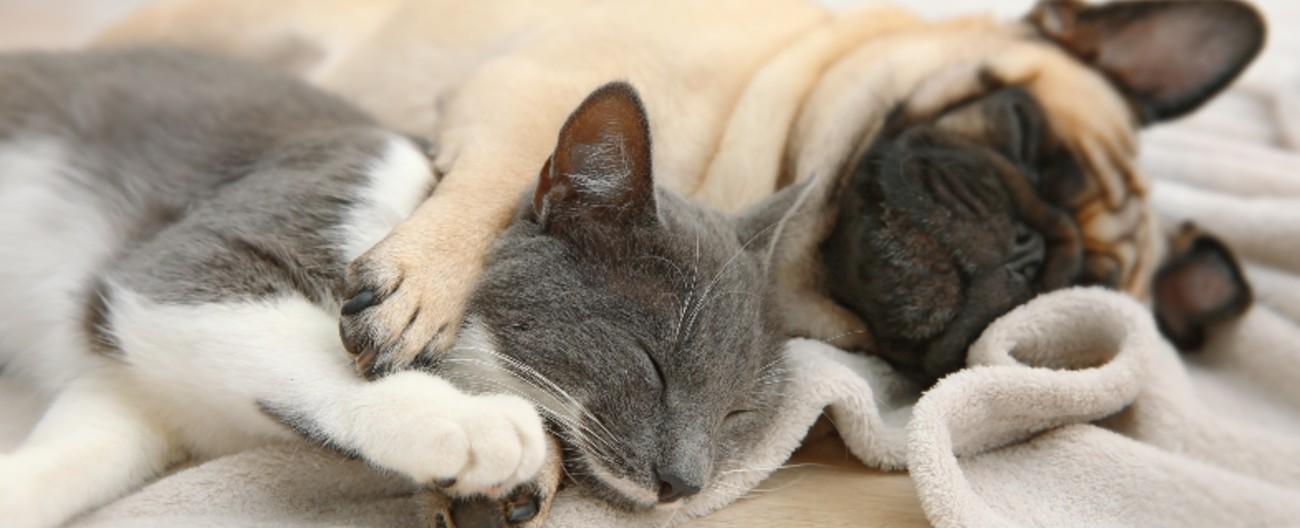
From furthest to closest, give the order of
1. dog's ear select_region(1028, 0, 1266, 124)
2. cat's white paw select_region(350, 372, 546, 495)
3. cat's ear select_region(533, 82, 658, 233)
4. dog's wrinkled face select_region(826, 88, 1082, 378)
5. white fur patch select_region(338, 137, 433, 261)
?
dog's ear select_region(1028, 0, 1266, 124), dog's wrinkled face select_region(826, 88, 1082, 378), white fur patch select_region(338, 137, 433, 261), cat's ear select_region(533, 82, 658, 233), cat's white paw select_region(350, 372, 546, 495)

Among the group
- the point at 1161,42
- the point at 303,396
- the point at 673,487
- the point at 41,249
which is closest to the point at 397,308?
the point at 303,396

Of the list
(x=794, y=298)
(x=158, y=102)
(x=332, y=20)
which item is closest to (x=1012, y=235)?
(x=794, y=298)

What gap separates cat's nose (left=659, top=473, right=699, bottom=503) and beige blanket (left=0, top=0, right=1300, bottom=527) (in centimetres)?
6

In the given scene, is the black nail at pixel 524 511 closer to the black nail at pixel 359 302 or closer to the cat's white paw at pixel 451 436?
the cat's white paw at pixel 451 436

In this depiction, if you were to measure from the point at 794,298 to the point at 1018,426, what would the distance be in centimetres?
42

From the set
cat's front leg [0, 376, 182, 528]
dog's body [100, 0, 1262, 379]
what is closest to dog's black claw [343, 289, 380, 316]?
dog's body [100, 0, 1262, 379]

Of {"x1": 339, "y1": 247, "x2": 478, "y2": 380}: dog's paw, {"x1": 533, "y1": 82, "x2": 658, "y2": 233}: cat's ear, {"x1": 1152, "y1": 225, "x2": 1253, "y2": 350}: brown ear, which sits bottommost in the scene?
{"x1": 1152, "y1": 225, "x2": 1253, "y2": 350}: brown ear

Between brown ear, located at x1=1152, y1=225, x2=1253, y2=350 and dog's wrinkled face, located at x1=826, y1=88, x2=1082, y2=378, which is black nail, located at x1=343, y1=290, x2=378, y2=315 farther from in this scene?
brown ear, located at x1=1152, y1=225, x2=1253, y2=350

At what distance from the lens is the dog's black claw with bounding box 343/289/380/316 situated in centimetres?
119

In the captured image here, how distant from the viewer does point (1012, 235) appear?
1637 millimetres

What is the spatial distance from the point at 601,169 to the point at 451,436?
0.36 m

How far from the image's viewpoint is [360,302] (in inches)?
47.0

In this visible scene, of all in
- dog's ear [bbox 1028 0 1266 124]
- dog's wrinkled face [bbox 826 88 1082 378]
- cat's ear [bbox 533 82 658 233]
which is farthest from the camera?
dog's ear [bbox 1028 0 1266 124]

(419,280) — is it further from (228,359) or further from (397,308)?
(228,359)
